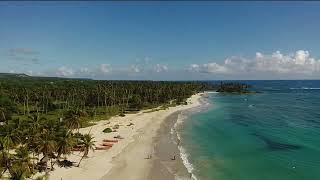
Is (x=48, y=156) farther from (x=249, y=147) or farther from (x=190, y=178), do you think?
(x=249, y=147)

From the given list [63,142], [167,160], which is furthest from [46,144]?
[167,160]

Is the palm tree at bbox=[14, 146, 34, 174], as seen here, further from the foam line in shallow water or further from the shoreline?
the foam line in shallow water

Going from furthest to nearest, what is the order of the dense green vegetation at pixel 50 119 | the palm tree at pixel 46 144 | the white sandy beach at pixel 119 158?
the white sandy beach at pixel 119 158, the palm tree at pixel 46 144, the dense green vegetation at pixel 50 119

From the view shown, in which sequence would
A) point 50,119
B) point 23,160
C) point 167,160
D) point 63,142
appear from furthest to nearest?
1. point 50,119
2. point 167,160
3. point 63,142
4. point 23,160

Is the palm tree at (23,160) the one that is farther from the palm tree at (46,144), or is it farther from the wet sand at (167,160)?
the wet sand at (167,160)

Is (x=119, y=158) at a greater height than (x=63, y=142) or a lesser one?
lesser

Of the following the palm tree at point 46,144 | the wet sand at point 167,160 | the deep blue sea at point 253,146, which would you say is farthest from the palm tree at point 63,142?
the deep blue sea at point 253,146

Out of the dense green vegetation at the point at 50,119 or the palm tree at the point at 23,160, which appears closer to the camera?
the palm tree at the point at 23,160

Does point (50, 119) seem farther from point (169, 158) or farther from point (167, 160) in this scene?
point (167, 160)
